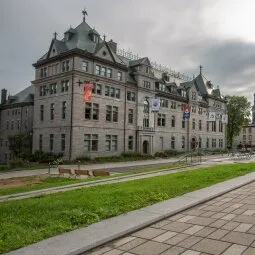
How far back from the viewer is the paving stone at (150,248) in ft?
20.9

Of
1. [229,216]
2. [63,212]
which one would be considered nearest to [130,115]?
[229,216]

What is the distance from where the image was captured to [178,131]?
6178 centimetres

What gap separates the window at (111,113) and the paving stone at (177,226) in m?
37.1

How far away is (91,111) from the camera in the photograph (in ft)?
140

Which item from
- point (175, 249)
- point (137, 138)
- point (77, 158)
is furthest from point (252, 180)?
point (137, 138)

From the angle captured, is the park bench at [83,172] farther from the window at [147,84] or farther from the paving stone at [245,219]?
the window at [147,84]

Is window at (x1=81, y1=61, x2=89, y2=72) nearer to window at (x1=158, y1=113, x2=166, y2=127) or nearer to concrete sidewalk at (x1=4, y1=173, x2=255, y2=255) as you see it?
window at (x1=158, y1=113, x2=166, y2=127)

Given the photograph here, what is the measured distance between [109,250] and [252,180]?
13.4 metres

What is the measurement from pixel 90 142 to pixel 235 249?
36.4m

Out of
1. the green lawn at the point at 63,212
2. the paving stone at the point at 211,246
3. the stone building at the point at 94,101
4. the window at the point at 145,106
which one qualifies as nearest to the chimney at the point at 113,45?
the stone building at the point at 94,101

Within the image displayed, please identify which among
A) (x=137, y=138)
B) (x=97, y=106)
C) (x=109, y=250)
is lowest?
(x=109, y=250)

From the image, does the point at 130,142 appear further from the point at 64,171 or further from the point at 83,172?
the point at 83,172

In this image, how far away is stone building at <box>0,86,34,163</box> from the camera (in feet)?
176

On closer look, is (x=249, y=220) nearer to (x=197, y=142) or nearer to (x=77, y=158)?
(x=77, y=158)
